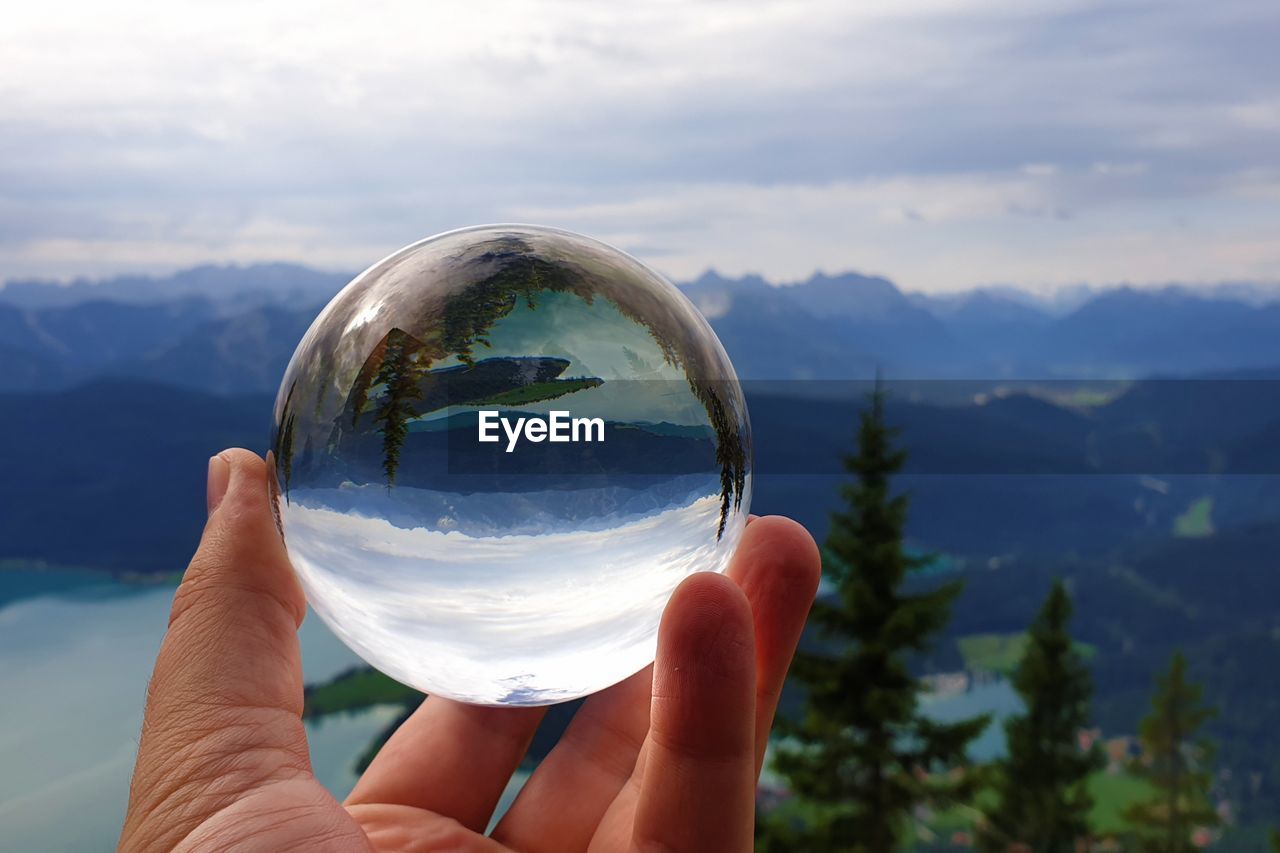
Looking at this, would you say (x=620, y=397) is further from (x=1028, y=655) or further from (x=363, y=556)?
(x=1028, y=655)

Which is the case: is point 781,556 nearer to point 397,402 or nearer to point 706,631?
point 706,631

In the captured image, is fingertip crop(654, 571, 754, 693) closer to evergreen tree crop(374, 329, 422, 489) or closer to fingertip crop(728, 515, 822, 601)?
fingertip crop(728, 515, 822, 601)

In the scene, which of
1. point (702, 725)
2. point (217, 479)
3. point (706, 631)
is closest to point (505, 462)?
point (706, 631)

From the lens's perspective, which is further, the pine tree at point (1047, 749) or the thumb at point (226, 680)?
the pine tree at point (1047, 749)

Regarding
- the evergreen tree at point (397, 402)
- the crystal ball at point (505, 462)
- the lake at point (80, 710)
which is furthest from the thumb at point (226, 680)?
the lake at point (80, 710)

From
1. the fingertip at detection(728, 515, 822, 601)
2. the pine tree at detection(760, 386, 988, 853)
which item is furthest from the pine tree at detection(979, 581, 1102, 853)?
the fingertip at detection(728, 515, 822, 601)

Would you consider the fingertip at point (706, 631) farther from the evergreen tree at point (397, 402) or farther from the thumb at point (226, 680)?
Result: the thumb at point (226, 680)
